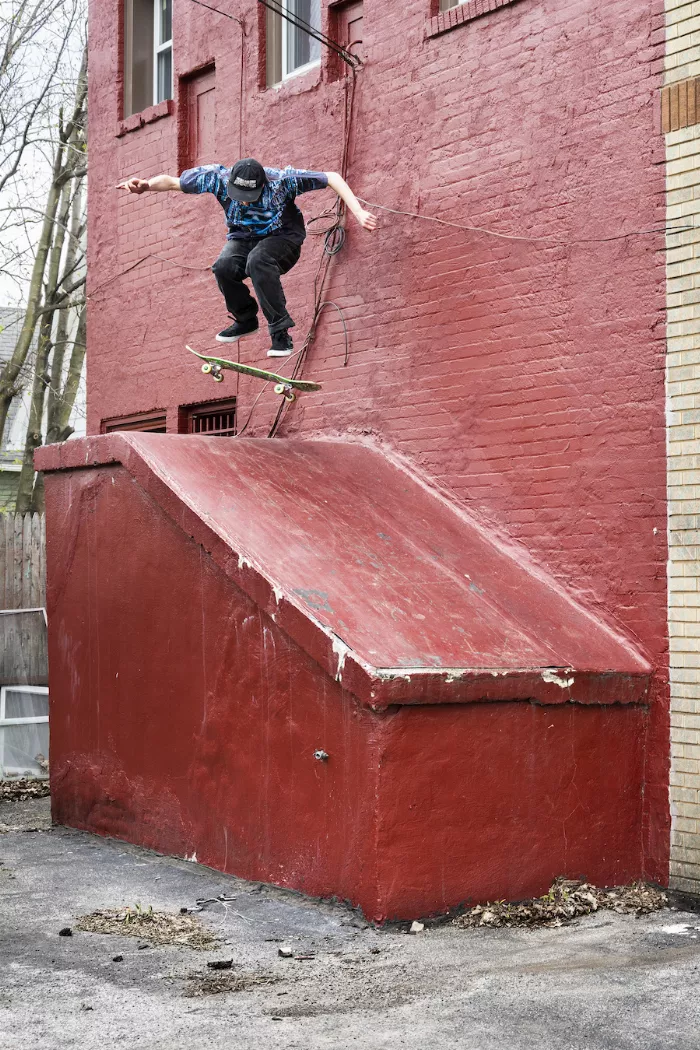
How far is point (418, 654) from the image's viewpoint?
5.98 m

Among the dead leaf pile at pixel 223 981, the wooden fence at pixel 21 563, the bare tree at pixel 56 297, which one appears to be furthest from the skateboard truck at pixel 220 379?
the bare tree at pixel 56 297

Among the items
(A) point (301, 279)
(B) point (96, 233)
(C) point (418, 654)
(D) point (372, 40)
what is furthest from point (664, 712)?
(B) point (96, 233)

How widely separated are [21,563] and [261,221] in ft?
19.4

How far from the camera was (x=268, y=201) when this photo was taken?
844 cm

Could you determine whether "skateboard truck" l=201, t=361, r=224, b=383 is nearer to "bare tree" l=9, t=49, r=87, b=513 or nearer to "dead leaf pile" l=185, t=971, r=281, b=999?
"dead leaf pile" l=185, t=971, r=281, b=999

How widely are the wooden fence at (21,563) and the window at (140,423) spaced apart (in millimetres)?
2012

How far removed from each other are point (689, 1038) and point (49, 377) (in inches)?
806

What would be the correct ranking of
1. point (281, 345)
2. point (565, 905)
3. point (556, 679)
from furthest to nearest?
1. point (281, 345)
2. point (556, 679)
3. point (565, 905)

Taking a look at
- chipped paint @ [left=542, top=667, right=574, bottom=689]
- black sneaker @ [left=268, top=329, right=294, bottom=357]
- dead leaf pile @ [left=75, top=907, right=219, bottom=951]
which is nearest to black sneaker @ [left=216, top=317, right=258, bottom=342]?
black sneaker @ [left=268, top=329, right=294, bottom=357]

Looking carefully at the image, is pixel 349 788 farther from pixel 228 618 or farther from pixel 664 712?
pixel 664 712

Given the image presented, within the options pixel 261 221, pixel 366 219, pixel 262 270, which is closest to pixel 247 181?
pixel 261 221

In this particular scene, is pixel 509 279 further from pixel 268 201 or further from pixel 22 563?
pixel 22 563

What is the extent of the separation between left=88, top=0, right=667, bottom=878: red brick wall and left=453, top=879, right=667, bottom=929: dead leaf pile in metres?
0.32

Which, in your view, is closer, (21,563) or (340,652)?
(340,652)
